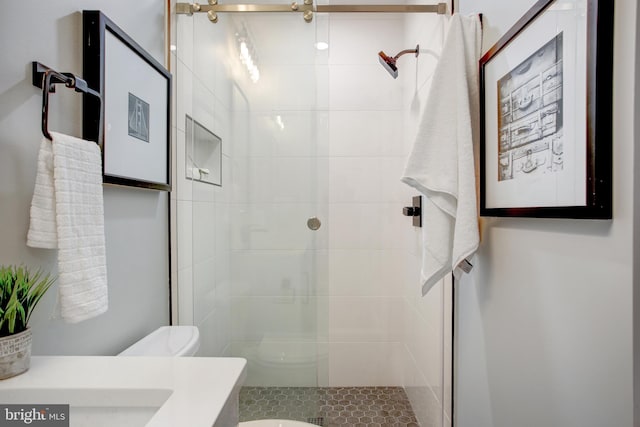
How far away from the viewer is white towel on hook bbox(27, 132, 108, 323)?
2.31ft

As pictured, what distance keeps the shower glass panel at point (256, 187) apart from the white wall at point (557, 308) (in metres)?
0.74

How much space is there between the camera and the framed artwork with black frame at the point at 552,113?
604 mm

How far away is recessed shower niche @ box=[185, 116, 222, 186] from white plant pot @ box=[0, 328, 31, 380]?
3.38ft

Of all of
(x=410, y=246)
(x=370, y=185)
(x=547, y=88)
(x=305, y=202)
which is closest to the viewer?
(x=547, y=88)

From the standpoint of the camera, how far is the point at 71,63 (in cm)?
90

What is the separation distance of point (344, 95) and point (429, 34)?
599mm

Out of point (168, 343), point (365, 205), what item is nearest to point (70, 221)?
point (168, 343)

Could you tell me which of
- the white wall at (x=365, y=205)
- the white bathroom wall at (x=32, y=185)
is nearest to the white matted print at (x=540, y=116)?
the white wall at (x=365, y=205)

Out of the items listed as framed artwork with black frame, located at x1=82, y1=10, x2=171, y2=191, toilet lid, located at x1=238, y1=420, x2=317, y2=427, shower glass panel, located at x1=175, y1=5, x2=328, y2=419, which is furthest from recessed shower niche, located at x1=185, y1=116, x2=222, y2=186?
toilet lid, located at x1=238, y1=420, x2=317, y2=427

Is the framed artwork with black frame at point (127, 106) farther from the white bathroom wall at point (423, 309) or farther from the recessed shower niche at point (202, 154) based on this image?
the white bathroom wall at point (423, 309)

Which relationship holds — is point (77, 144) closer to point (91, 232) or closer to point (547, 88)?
point (91, 232)

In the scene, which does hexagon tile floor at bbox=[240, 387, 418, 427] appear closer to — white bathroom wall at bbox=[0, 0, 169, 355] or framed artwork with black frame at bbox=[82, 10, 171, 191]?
white bathroom wall at bbox=[0, 0, 169, 355]

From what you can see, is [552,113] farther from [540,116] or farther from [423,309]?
[423,309]

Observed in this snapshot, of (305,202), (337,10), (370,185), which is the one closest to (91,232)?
(305,202)
